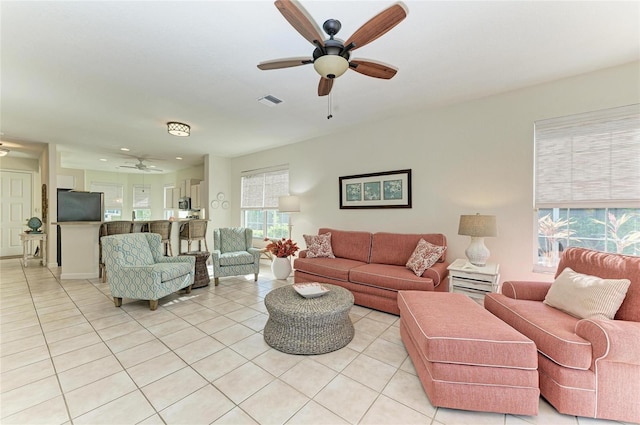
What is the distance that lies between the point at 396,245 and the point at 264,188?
3.55 meters

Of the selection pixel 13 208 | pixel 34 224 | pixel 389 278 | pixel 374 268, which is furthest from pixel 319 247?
pixel 13 208

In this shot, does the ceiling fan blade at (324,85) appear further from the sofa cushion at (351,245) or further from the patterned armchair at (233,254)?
the patterned armchair at (233,254)

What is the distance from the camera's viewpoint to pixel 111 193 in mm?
9086

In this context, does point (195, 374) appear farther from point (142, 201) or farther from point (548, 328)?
point (142, 201)

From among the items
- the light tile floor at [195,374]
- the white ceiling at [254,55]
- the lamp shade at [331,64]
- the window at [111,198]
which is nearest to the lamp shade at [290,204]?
the white ceiling at [254,55]

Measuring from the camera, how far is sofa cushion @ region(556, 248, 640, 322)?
170 centimetres

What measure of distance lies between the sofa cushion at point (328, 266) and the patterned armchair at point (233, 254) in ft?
3.03

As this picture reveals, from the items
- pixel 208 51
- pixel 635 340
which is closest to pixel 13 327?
pixel 208 51

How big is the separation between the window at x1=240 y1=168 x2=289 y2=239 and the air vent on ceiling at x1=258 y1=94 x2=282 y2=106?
7.37 ft

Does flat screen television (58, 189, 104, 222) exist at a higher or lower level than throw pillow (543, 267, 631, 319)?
higher

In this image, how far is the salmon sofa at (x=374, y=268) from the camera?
2.96m

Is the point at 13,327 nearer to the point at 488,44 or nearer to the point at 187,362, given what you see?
the point at 187,362

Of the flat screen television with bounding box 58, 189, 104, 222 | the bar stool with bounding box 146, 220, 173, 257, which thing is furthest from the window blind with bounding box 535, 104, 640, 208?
the flat screen television with bounding box 58, 189, 104, 222

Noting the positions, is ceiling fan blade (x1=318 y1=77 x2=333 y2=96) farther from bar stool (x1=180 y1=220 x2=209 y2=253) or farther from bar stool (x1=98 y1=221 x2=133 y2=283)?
bar stool (x1=98 y1=221 x2=133 y2=283)
